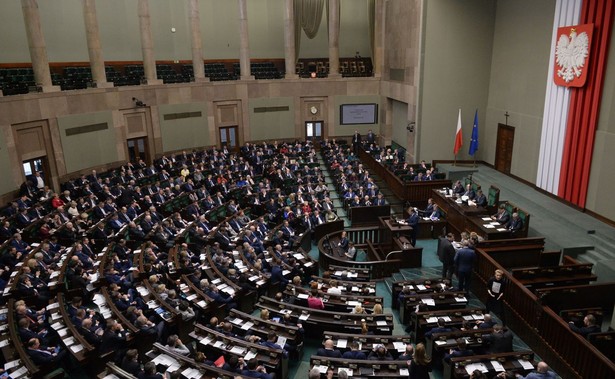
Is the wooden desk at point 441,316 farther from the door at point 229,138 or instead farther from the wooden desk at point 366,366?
the door at point 229,138

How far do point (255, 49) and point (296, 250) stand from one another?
19.1 metres

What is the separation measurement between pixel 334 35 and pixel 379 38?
8.27 feet

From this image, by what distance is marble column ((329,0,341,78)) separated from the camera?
2497cm

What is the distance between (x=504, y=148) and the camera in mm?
18266

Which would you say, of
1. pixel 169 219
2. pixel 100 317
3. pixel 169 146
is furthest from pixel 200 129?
pixel 100 317

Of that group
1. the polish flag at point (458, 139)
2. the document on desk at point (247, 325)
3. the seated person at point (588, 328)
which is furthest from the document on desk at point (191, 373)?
the polish flag at point (458, 139)

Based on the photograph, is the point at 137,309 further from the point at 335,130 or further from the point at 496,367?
the point at 335,130

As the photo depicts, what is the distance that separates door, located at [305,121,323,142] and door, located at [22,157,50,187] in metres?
13.8

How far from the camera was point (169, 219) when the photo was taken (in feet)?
45.2

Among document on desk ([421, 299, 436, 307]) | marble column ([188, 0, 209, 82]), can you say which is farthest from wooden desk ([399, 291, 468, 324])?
marble column ([188, 0, 209, 82])

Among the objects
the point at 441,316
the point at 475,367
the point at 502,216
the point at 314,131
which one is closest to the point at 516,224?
the point at 502,216

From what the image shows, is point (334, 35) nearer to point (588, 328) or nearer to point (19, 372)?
point (588, 328)

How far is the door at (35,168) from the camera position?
16.9 m

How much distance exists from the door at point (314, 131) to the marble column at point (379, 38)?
4.31 metres
